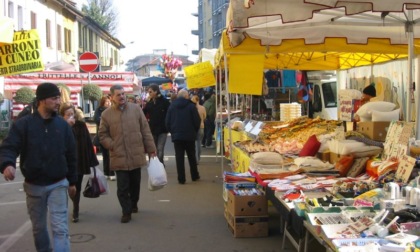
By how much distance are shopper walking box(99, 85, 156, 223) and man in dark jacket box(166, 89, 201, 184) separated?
292 cm

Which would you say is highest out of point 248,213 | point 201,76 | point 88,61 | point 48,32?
point 48,32

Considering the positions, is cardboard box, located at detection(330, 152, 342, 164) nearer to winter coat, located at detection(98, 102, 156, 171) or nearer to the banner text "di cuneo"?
winter coat, located at detection(98, 102, 156, 171)

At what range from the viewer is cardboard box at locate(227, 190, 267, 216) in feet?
20.3

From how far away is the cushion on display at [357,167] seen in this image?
234 inches

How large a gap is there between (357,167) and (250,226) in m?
1.43

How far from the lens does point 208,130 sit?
17406 millimetres

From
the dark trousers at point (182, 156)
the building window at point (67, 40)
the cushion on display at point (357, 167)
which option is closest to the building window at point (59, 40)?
the building window at point (67, 40)

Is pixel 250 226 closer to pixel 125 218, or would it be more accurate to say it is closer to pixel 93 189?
pixel 125 218

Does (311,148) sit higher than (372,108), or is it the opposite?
(372,108)

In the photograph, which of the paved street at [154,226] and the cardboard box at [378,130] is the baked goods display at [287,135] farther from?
the cardboard box at [378,130]

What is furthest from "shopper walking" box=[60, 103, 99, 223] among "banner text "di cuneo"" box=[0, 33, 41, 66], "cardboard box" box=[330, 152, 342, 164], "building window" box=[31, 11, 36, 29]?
"building window" box=[31, 11, 36, 29]

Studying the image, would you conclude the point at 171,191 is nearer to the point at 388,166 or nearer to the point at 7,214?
the point at 7,214

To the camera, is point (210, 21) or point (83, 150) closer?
point (83, 150)

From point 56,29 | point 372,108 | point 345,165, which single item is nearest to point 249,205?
point 345,165
